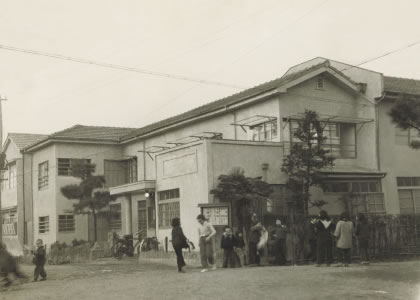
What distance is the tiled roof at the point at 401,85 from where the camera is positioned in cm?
2562

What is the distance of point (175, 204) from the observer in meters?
22.7

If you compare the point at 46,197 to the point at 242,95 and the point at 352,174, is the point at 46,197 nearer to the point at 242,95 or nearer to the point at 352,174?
the point at 242,95

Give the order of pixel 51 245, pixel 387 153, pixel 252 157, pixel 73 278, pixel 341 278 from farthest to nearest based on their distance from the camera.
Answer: pixel 51 245
pixel 387 153
pixel 252 157
pixel 73 278
pixel 341 278

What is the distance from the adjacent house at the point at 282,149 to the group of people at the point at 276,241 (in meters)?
1.68

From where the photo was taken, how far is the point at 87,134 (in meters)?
34.4

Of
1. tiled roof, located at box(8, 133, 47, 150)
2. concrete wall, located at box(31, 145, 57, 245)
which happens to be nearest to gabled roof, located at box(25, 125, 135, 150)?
concrete wall, located at box(31, 145, 57, 245)

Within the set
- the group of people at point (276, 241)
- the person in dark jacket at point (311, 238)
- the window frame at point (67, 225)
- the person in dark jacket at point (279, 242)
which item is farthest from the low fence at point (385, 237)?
the window frame at point (67, 225)

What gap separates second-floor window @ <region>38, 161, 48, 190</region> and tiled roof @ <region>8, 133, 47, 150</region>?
2.74 m

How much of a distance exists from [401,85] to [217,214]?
12.2 metres

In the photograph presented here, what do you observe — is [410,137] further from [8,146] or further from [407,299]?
[8,146]

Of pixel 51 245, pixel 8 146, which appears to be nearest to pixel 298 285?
pixel 51 245

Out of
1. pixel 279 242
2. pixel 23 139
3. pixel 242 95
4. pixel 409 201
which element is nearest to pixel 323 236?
pixel 279 242

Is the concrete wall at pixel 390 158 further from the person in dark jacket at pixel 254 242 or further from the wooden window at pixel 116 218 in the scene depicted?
the wooden window at pixel 116 218

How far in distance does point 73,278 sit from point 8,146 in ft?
78.4
